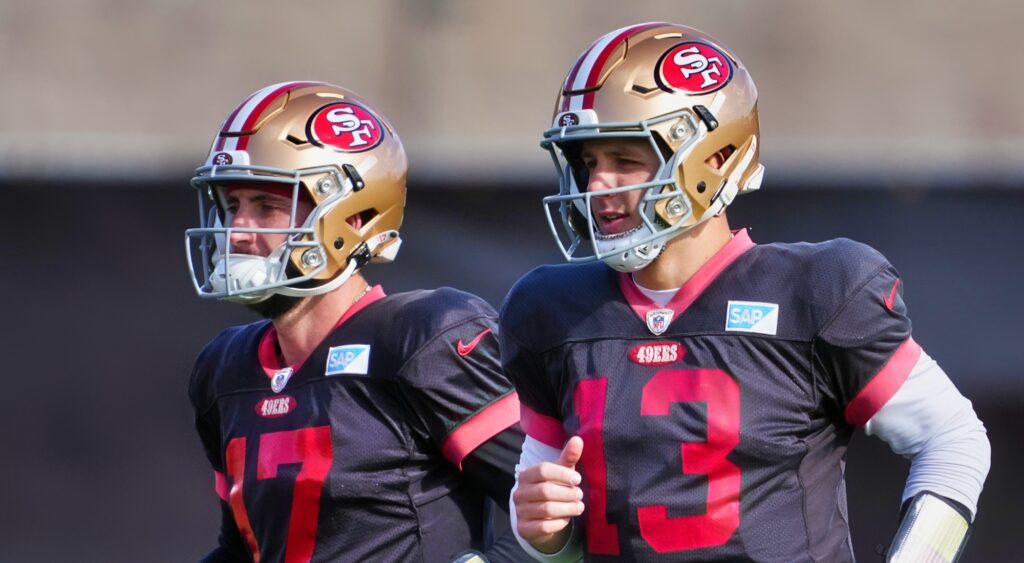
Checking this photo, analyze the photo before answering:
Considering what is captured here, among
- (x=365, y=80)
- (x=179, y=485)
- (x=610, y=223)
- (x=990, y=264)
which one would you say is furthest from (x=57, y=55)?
(x=610, y=223)

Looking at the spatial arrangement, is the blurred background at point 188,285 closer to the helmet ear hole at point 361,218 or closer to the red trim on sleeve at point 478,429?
the helmet ear hole at point 361,218

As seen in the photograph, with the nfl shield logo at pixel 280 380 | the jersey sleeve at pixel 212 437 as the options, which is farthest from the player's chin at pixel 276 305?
the jersey sleeve at pixel 212 437

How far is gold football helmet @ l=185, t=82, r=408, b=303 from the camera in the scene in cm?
271

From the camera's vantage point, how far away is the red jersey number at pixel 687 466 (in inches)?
83.2

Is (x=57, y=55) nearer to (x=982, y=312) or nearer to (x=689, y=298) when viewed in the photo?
(x=982, y=312)

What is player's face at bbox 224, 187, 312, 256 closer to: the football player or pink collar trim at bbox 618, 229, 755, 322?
the football player

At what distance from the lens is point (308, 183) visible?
277 cm

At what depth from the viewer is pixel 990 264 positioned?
370cm

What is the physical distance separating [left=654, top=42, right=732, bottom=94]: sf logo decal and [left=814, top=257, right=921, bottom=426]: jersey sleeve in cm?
41

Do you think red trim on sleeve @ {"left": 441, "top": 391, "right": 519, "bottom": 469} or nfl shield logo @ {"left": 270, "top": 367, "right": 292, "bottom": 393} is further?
nfl shield logo @ {"left": 270, "top": 367, "right": 292, "bottom": 393}

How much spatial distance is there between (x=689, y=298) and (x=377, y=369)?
657 mm

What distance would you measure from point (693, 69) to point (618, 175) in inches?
8.5

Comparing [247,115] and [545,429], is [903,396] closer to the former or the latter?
[545,429]

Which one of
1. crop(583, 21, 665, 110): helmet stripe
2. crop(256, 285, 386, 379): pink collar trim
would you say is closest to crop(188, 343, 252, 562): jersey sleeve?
crop(256, 285, 386, 379): pink collar trim
